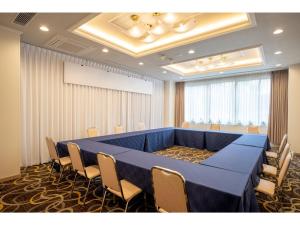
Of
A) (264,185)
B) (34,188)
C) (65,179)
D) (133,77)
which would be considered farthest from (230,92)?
(34,188)

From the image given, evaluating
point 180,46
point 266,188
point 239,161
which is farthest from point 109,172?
point 180,46

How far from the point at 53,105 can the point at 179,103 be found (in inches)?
235

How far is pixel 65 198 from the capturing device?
2537mm

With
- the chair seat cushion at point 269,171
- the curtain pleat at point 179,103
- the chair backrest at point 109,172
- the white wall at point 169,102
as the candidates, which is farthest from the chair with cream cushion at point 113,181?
Answer: the curtain pleat at point 179,103

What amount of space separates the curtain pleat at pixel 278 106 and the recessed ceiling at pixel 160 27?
4.28 metres

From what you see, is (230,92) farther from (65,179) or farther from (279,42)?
(65,179)

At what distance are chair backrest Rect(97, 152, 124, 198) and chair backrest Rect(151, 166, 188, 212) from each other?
0.47m

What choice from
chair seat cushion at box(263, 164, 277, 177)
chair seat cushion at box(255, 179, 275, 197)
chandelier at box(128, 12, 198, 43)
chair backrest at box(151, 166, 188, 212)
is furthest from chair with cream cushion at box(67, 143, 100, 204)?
chair seat cushion at box(263, 164, 277, 177)

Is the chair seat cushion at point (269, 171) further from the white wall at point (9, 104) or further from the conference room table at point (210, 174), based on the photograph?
the white wall at point (9, 104)

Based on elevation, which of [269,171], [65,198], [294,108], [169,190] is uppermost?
[294,108]

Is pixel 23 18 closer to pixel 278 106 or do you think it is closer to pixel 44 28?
pixel 44 28

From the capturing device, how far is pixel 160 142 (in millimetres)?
5480

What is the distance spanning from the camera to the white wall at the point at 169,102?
8.55 metres

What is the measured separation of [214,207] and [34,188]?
9.45ft
